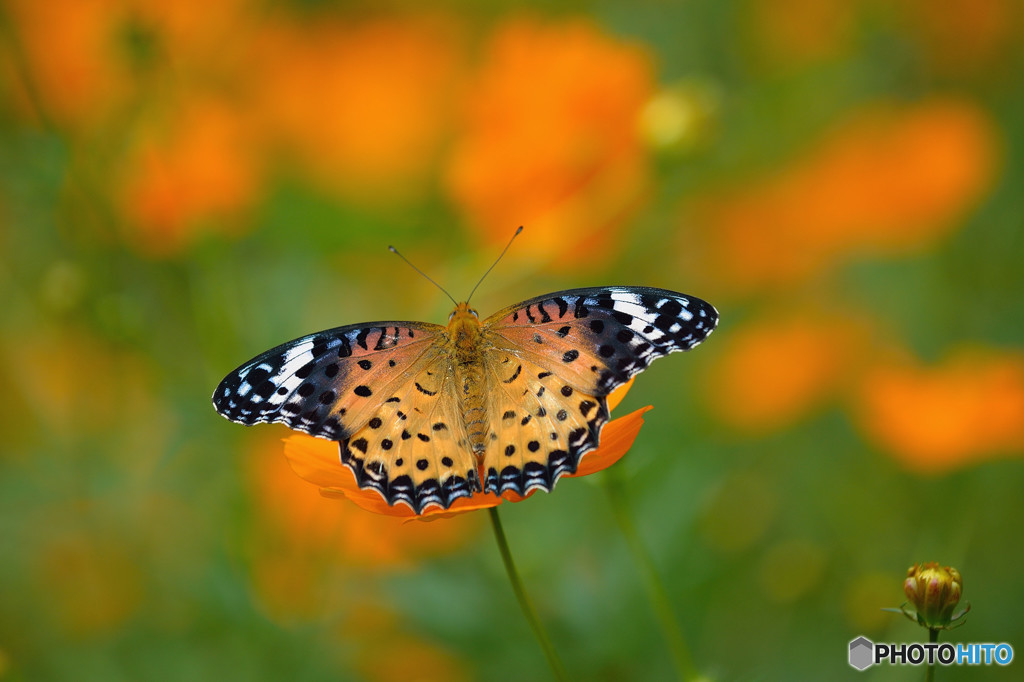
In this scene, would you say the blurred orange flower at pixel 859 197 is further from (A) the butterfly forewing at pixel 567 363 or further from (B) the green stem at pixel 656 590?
(B) the green stem at pixel 656 590

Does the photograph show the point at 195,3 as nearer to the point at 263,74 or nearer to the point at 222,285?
the point at 263,74

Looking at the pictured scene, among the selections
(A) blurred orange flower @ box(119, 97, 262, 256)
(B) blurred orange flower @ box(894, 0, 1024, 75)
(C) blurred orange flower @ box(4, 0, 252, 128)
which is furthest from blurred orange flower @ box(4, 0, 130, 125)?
(B) blurred orange flower @ box(894, 0, 1024, 75)

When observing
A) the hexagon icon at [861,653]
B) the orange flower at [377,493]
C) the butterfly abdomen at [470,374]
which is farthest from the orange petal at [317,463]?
the hexagon icon at [861,653]

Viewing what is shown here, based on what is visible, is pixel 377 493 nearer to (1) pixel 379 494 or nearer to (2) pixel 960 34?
(1) pixel 379 494

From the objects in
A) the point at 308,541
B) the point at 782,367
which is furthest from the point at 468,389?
the point at 782,367

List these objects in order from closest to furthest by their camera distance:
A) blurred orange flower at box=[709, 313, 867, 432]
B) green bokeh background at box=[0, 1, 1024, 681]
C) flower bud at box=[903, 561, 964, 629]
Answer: flower bud at box=[903, 561, 964, 629] → green bokeh background at box=[0, 1, 1024, 681] → blurred orange flower at box=[709, 313, 867, 432]

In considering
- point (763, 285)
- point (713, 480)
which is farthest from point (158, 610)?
point (763, 285)

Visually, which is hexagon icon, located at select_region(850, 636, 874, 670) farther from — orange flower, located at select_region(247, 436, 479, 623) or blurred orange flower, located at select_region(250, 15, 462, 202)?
blurred orange flower, located at select_region(250, 15, 462, 202)
